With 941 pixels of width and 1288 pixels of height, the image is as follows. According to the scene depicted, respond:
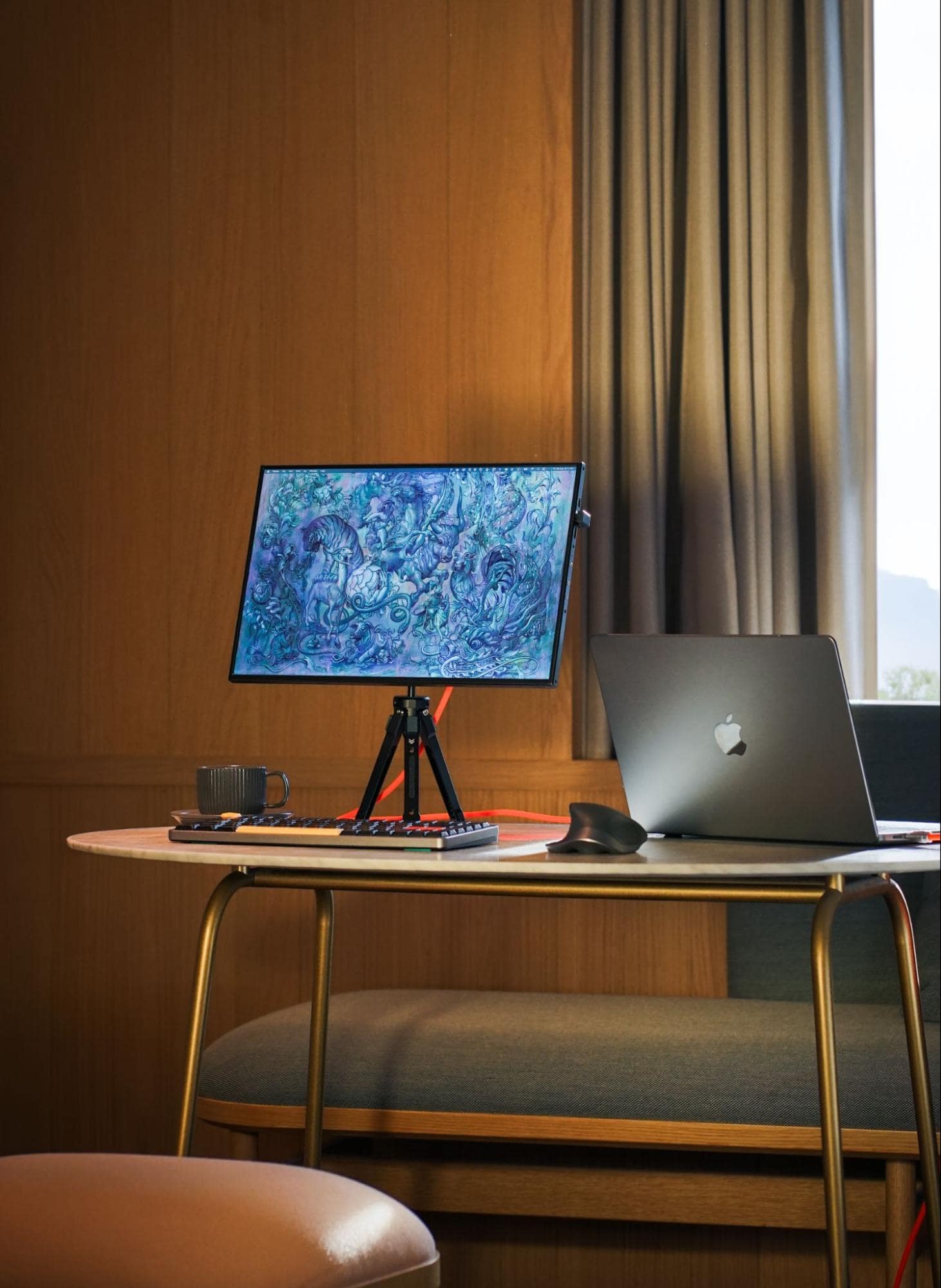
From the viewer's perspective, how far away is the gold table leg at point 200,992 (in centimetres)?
186

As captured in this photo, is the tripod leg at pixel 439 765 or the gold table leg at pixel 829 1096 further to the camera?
the tripod leg at pixel 439 765

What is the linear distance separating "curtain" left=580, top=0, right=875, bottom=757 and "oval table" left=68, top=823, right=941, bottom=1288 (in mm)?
744

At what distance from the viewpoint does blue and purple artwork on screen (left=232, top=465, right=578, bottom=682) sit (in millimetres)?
1986

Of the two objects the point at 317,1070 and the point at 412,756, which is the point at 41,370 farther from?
the point at 317,1070

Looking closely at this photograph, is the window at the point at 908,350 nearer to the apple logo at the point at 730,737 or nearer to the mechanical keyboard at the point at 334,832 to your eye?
the apple logo at the point at 730,737

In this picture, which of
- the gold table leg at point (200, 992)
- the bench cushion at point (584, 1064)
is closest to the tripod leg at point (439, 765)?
the gold table leg at point (200, 992)

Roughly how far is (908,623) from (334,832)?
54.4 inches

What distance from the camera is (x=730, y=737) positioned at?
1754 millimetres

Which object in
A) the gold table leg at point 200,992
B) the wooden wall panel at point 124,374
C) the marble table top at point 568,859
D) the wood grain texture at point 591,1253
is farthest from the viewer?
the wooden wall panel at point 124,374

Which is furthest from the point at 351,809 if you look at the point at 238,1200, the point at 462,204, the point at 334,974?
the point at 238,1200

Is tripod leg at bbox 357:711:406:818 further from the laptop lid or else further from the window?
the window

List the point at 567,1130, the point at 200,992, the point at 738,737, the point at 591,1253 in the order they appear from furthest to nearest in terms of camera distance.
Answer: the point at 591,1253 < the point at 567,1130 < the point at 200,992 < the point at 738,737

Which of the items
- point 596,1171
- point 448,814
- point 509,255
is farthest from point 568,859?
point 509,255

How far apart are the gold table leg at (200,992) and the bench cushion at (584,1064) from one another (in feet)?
0.88
